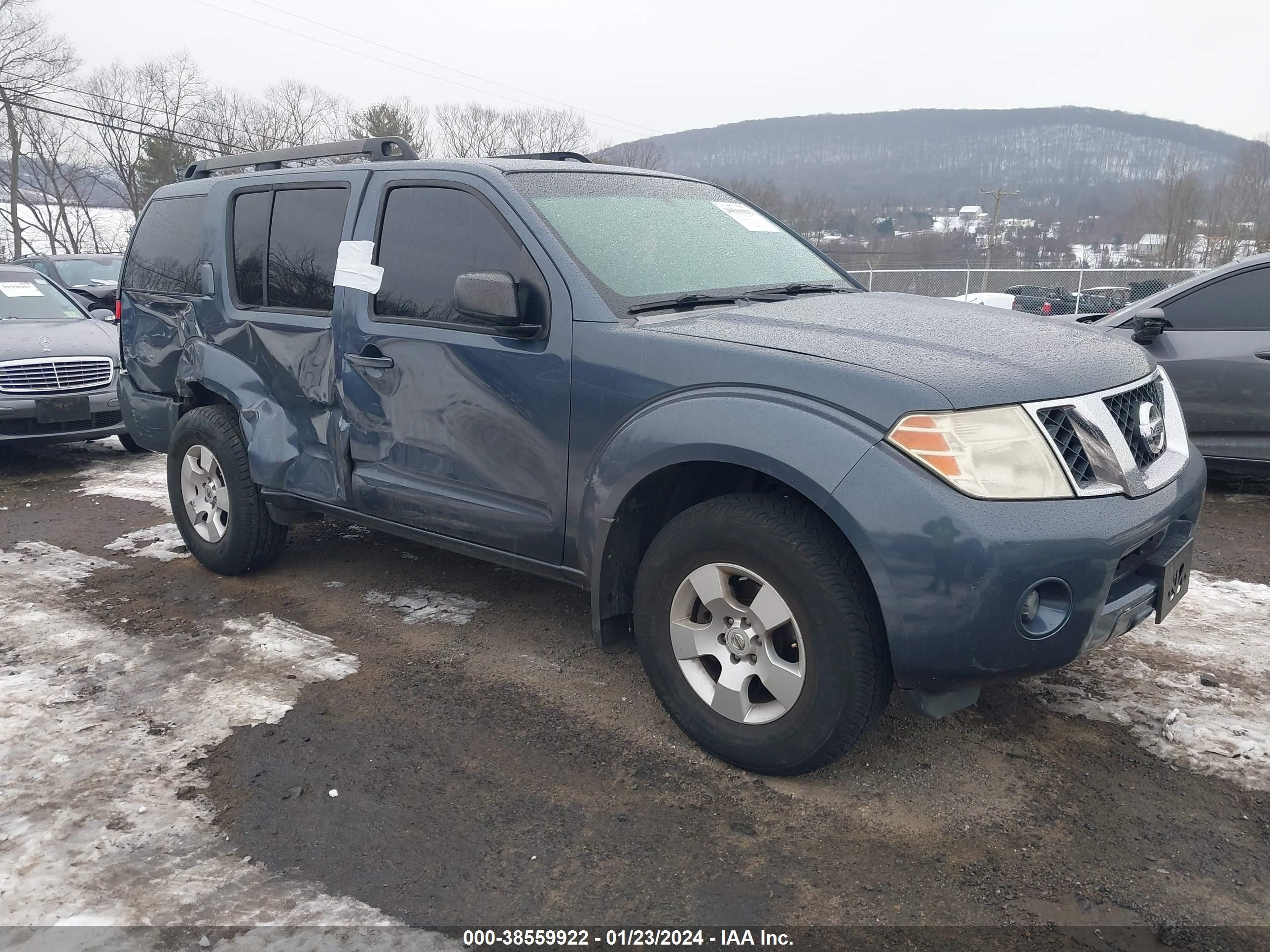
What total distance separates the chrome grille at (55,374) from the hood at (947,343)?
6.49 m

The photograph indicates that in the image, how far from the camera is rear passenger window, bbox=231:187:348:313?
4.08 m

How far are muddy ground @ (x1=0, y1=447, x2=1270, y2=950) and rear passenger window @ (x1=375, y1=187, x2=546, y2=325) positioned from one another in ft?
4.67

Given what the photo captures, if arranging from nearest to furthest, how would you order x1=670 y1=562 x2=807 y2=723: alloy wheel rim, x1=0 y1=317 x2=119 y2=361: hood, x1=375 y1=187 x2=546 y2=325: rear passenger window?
x1=670 y1=562 x2=807 y2=723: alloy wheel rim < x1=375 y1=187 x2=546 y2=325: rear passenger window < x1=0 y1=317 x2=119 y2=361: hood

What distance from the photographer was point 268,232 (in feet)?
14.5

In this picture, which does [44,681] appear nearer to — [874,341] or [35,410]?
[874,341]


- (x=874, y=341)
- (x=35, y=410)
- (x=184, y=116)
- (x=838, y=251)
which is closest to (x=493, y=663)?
(x=874, y=341)

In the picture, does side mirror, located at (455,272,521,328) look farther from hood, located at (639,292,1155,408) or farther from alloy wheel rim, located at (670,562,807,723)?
alloy wheel rim, located at (670,562,807,723)

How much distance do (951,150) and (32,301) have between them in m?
154

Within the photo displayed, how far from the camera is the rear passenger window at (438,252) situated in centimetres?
344

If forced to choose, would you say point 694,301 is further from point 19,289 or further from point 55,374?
point 19,289

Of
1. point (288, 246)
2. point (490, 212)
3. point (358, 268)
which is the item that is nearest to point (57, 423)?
point (288, 246)

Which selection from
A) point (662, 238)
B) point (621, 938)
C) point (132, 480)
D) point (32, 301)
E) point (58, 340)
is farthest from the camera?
point (32, 301)

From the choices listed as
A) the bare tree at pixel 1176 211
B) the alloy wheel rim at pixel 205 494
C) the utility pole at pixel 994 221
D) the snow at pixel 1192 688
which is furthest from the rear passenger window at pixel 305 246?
the bare tree at pixel 1176 211

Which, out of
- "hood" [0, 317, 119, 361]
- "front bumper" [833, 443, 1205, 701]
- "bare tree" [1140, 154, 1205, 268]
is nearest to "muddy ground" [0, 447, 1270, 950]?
"front bumper" [833, 443, 1205, 701]
